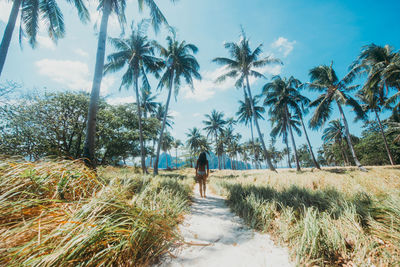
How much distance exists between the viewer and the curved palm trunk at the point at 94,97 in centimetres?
374

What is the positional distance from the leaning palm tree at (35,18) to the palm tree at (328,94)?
757 inches

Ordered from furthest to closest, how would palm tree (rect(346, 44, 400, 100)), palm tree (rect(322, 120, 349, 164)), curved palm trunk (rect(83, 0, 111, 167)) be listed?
palm tree (rect(322, 120, 349, 164)) → palm tree (rect(346, 44, 400, 100)) → curved palm trunk (rect(83, 0, 111, 167))

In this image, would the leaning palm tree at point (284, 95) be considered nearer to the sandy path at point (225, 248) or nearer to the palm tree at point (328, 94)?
the palm tree at point (328, 94)

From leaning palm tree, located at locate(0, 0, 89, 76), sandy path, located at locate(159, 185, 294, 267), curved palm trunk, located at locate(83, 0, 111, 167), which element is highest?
leaning palm tree, located at locate(0, 0, 89, 76)

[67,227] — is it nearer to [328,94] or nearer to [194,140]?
[328,94]

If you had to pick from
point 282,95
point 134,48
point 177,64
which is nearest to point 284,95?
point 282,95

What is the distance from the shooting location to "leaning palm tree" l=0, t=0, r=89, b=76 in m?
5.69

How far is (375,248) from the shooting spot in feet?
4.56

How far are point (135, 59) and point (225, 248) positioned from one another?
1469 centimetres

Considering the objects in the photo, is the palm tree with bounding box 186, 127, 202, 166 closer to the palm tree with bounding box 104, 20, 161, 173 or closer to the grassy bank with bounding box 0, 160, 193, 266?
the palm tree with bounding box 104, 20, 161, 173

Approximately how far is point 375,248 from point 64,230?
9.75 ft

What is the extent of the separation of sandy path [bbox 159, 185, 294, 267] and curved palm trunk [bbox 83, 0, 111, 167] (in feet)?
10.6

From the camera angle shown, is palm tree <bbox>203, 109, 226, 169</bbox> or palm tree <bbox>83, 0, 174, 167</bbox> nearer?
palm tree <bbox>83, 0, 174, 167</bbox>

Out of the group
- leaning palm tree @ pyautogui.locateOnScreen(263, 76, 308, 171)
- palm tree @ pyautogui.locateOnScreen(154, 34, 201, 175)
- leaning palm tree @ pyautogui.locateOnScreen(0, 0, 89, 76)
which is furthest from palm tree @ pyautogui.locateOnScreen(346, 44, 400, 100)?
leaning palm tree @ pyautogui.locateOnScreen(0, 0, 89, 76)
